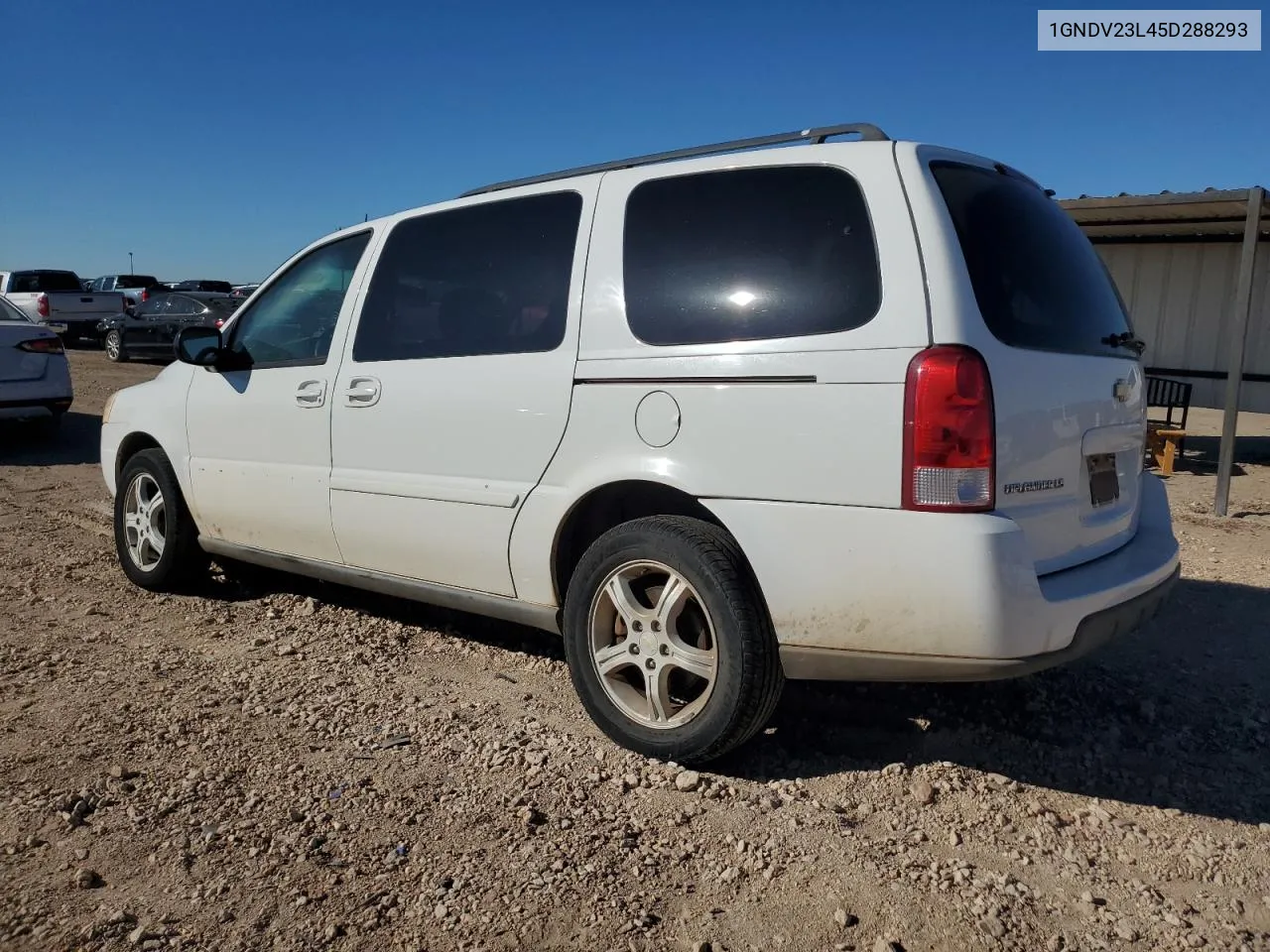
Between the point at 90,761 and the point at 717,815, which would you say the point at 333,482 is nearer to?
the point at 90,761

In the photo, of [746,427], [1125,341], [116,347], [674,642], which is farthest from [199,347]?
[116,347]

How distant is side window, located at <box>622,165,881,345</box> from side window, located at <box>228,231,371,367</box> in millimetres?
1603

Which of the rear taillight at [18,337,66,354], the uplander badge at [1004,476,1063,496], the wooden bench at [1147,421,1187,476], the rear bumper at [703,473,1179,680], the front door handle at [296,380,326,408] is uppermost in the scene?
the front door handle at [296,380,326,408]

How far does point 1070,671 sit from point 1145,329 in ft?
31.3

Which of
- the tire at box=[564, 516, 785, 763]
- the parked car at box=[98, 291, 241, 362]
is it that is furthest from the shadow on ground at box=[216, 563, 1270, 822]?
the parked car at box=[98, 291, 241, 362]

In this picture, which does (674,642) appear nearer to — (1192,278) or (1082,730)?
(1082,730)

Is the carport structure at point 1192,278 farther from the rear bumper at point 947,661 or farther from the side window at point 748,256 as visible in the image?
the rear bumper at point 947,661

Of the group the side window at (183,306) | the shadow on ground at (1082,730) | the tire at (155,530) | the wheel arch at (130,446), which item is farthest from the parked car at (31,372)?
the side window at (183,306)

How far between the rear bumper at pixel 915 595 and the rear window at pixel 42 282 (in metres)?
23.9

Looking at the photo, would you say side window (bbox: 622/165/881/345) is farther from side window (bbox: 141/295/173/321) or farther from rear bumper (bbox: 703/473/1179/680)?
side window (bbox: 141/295/173/321)

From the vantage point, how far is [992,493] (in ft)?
8.61

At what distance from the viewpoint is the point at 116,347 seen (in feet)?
66.0

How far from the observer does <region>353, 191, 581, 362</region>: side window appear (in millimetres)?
3520

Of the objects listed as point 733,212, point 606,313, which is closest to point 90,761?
point 606,313
